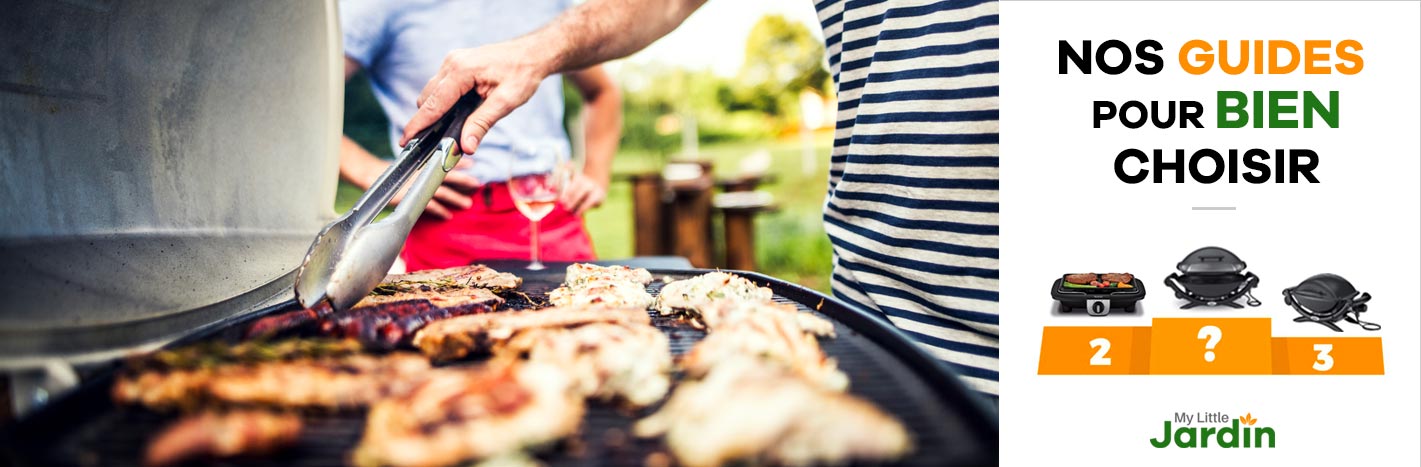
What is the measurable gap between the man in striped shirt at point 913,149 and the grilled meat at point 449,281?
343 mm

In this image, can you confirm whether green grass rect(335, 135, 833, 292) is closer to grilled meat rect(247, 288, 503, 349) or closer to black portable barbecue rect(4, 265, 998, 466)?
grilled meat rect(247, 288, 503, 349)

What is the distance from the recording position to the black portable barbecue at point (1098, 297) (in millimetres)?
1920

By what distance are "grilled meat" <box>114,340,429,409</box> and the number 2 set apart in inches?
56.1

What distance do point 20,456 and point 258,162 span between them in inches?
61.1

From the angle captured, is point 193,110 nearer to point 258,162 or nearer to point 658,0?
point 258,162

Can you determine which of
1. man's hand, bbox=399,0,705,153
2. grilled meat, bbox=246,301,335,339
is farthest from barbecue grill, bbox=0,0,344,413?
man's hand, bbox=399,0,705,153

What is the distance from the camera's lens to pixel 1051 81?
80.3 inches

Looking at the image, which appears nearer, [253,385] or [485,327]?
[253,385]

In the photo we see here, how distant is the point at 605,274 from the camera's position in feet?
6.95

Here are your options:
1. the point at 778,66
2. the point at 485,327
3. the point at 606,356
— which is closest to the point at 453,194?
the point at 485,327

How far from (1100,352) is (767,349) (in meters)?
0.95

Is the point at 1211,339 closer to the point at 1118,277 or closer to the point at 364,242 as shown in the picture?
the point at 1118,277

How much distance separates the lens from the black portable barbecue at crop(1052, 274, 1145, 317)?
192 centimetres

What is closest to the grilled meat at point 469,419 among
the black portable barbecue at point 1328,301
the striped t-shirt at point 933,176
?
the striped t-shirt at point 933,176
